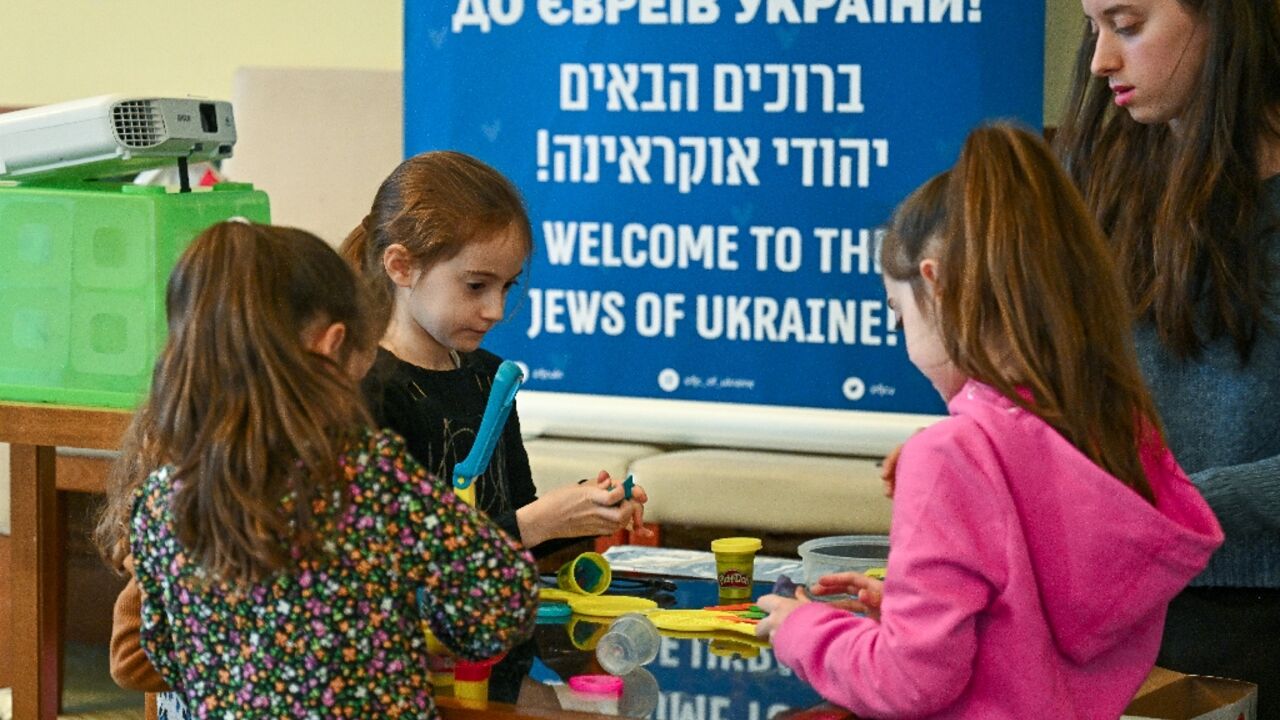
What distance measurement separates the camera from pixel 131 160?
272 cm

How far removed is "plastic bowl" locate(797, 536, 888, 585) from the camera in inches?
74.8

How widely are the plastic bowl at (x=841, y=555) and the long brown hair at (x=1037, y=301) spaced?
49 centimetres

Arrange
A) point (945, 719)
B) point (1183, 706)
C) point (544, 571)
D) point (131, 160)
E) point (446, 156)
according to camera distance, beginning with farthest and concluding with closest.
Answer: point (131, 160)
point (446, 156)
point (544, 571)
point (1183, 706)
point (945, 719)

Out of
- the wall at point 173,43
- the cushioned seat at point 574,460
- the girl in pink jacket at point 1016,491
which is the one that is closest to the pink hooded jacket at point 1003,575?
the girl in pink jacket at point 1016,491

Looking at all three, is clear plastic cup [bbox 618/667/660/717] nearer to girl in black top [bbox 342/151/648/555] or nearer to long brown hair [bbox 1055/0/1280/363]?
girl in black top [bbox 342/151/648/555]

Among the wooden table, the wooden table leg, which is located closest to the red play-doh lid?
the wooden table

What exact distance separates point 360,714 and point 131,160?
5.02 ft

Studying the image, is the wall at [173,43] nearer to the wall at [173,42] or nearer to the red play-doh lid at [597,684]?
the wall at [173,42]

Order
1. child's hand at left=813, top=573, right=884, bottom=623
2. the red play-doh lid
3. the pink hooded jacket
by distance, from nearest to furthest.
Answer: the pink hooded jacket < the red play-doh lid < child's hand at left=813, top=573, right=884, bottom=623

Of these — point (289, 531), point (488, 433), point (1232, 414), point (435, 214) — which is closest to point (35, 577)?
point (435, 214)

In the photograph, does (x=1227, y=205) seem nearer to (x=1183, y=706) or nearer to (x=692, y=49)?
(x=1183, y=706)

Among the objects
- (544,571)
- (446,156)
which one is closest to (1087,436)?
(544,571)

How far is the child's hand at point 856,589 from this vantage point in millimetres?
1657

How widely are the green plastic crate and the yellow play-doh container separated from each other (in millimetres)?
1053
